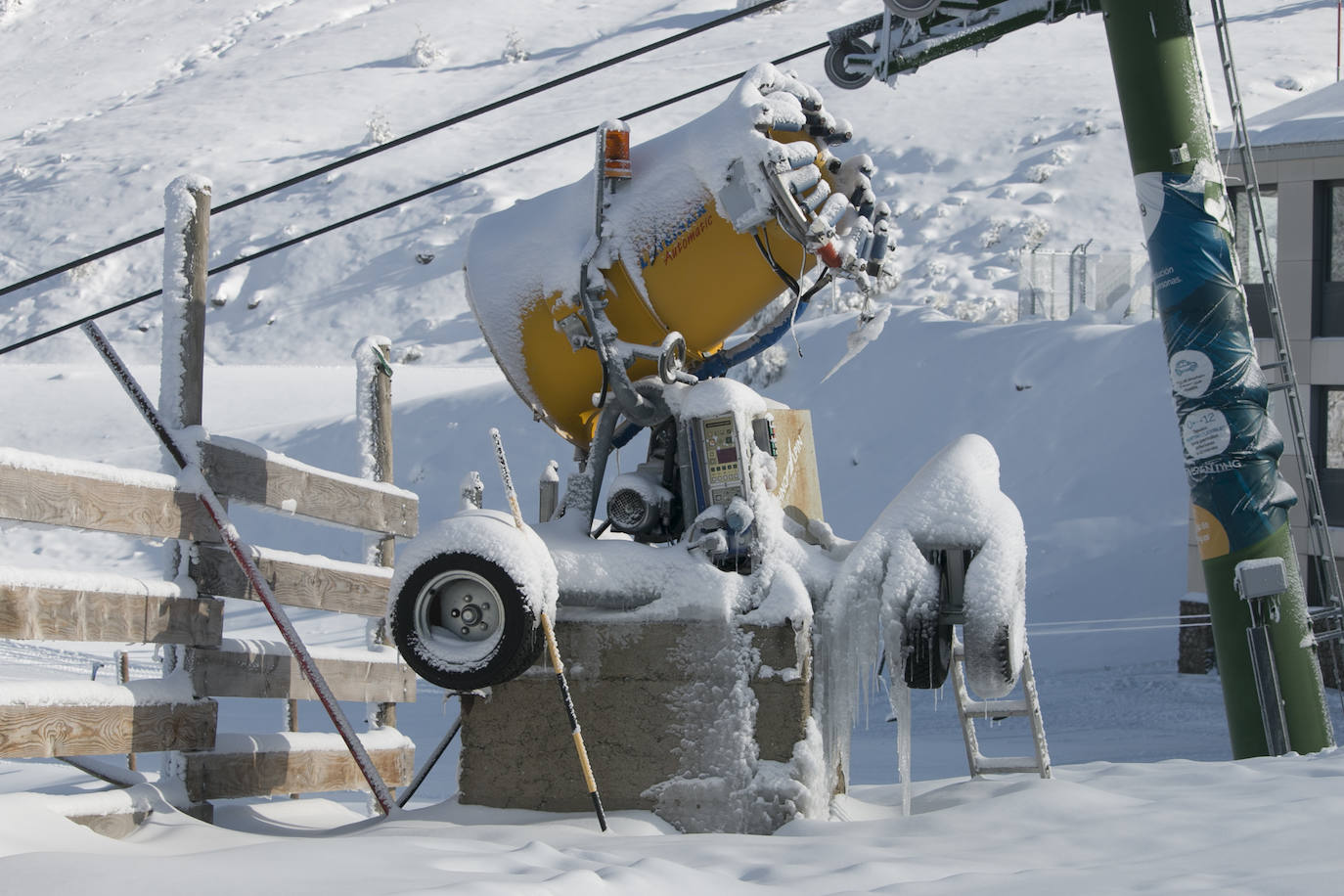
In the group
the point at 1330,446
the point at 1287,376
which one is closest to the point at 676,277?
the point at 1287,376

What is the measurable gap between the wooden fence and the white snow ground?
284mm

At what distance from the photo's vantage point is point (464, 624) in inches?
206

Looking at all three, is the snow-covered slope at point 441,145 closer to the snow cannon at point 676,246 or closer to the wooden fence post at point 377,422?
the wooden fence post at point 377,422

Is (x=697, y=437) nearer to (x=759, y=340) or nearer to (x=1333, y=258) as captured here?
(x=759, y=340)

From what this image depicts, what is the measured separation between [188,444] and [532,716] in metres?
1.66

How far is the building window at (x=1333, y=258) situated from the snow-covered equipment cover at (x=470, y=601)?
11.4 m

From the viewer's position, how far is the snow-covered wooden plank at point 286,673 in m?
5.52

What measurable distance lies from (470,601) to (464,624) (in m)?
0.09

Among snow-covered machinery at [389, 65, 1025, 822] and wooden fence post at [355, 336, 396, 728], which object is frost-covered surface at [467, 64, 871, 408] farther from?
wooden fence post at [355, 336, 396, 728]

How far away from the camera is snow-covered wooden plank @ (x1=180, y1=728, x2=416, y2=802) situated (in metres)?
5.40

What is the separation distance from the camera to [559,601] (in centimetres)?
542

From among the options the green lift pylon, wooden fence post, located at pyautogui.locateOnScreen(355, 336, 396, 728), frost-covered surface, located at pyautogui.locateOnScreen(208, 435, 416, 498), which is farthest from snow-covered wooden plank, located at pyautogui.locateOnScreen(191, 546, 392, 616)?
the green lift pylon

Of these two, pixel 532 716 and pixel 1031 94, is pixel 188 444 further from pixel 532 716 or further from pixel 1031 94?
pixel 1031 94

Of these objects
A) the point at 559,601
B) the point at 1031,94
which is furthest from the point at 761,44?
the point at 559,601
